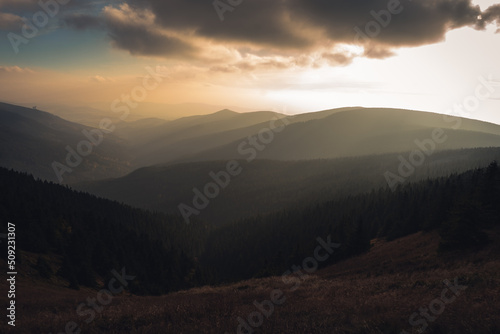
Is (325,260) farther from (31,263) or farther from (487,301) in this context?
(31,263)

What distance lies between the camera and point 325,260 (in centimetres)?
5025

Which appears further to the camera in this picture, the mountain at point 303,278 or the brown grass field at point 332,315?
the mountain at point 303,278

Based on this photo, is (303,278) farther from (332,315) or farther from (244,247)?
(244,247)

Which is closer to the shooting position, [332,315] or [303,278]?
[332,315]

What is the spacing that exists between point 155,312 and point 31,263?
35.5 meters

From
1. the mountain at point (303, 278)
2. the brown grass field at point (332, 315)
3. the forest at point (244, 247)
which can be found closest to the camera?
the brown grass field at point (332, 315)

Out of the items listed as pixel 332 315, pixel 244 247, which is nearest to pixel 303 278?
pixel 332 315

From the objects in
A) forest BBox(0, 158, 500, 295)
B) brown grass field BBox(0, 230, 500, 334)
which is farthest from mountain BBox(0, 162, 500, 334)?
forest BBox(0, 158, 500, 295)

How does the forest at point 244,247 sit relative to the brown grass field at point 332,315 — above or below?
below

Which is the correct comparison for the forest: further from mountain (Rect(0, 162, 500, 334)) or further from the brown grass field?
the brown grass field

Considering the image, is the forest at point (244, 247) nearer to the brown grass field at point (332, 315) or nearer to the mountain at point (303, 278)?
the mountain at point (303, 278)

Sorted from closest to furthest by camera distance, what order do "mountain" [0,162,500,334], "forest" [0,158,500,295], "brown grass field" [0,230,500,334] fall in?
"brown grass field" [0,230,500,334], "mountain" [0,162,500,334], "forest" [0,158,500,295]

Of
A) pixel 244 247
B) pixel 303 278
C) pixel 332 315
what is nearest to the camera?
pixel 332 315

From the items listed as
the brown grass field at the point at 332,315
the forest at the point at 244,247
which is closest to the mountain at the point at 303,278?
the brown grass field at the point at 332,315
